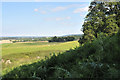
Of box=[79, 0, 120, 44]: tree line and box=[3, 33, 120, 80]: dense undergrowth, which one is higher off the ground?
box=[79, 0, 120, 44]: tree line

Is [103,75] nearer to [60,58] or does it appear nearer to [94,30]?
[60,58]

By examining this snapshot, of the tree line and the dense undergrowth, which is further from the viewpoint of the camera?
the tree line

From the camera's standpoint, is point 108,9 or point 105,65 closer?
point 105,65

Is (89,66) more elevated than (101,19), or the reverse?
(101,19)

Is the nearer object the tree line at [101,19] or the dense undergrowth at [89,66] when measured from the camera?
the dense undergrowth at [89,66]

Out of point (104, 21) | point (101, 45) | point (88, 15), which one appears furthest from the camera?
point (88, 15)

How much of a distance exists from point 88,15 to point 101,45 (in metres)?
24.2

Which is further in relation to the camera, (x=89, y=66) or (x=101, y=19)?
(x=101, y=19)

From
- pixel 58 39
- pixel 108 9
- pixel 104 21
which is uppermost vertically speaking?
pixel 108 9

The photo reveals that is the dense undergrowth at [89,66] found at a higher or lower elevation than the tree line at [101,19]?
lower

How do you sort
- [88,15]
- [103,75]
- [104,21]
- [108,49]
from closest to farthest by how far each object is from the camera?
[103,75]
[108,49]
[104,21]
[88,15]

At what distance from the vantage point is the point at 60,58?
4062 millimetres

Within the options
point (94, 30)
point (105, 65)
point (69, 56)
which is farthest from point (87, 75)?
point (94, 30)

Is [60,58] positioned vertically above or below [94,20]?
below
